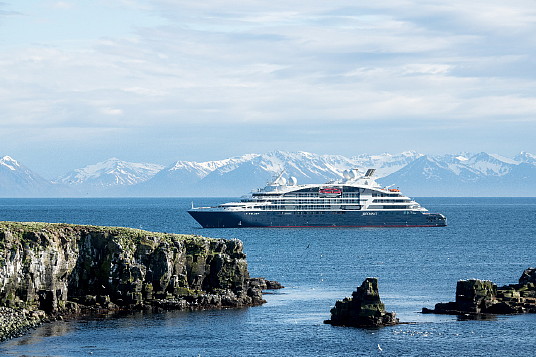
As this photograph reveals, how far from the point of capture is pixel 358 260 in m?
131

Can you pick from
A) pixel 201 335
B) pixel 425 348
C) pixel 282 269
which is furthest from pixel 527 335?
pixel 282 269

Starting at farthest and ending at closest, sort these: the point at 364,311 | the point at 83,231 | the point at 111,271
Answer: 1. the point at 83,231
2. the point at 111,271
3. the point at 364,311

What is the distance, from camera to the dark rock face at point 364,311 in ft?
240

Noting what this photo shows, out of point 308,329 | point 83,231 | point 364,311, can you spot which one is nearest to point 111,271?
point 83,231

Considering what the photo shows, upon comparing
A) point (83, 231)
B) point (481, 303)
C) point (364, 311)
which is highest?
point (83, 231)

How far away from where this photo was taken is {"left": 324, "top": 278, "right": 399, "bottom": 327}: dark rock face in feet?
240

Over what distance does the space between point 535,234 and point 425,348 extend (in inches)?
5451

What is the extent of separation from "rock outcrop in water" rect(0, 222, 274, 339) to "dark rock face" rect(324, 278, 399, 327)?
11.9m

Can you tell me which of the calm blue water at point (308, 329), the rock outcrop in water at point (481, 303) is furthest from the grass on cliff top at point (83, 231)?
the rock outcrop in water at point (481, 303)

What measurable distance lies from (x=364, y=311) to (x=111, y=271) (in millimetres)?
22446

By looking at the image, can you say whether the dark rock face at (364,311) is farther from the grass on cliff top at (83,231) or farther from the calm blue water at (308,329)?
the grass on cliff top at (83,231)

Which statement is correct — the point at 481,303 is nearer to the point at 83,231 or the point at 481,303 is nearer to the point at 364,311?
the point at 364,311

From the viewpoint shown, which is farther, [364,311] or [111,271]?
[111,271]

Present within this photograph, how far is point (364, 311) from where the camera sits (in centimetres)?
7350
